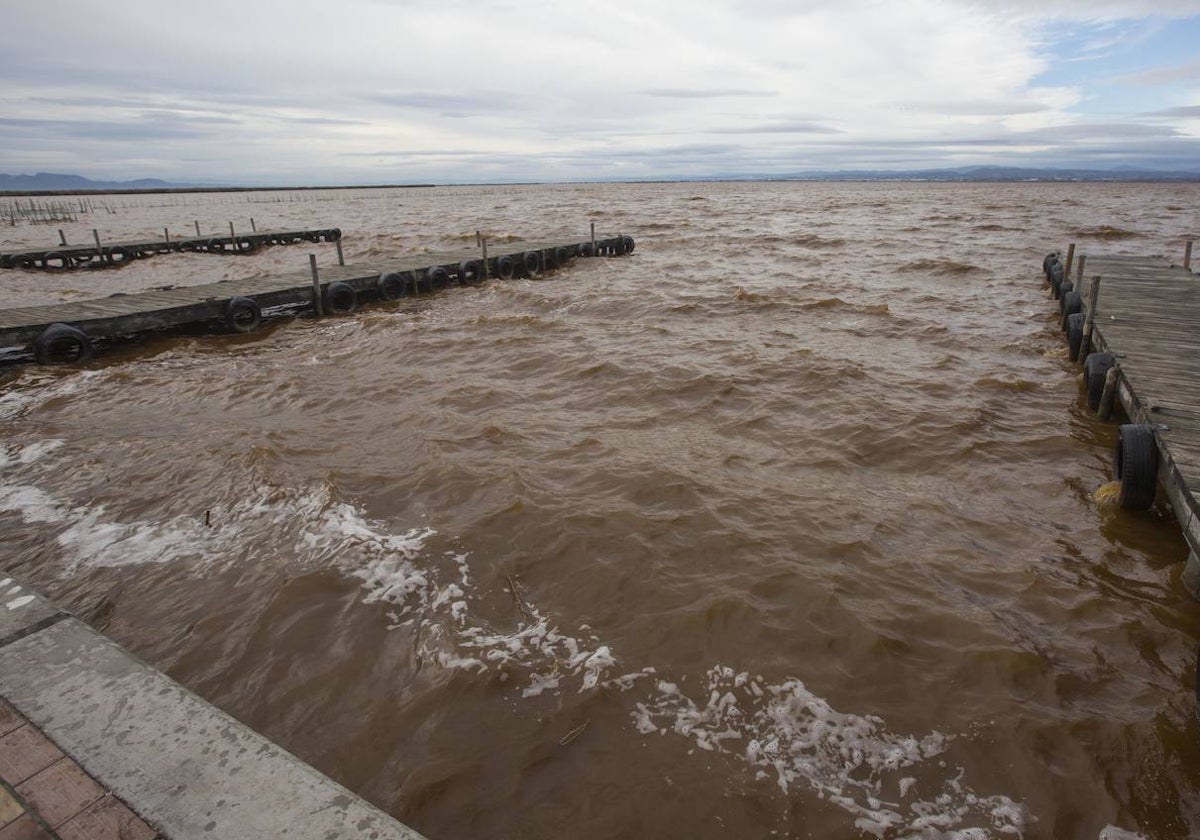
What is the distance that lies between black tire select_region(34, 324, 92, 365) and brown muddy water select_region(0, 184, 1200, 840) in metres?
0.65

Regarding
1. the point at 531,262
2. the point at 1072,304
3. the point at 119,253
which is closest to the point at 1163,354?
the point at 1072,304

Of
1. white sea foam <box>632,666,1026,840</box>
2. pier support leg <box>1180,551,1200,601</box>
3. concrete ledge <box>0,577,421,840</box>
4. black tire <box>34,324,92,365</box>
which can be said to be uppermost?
concrete ledge <box>0,577,421,840</box>

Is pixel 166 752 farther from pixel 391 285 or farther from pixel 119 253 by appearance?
pixel 119 253

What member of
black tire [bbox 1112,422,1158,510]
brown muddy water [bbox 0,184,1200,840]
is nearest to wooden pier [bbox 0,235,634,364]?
brown muddy water [bbox 0,184,1200,840]

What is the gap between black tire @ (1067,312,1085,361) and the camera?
1313 cm

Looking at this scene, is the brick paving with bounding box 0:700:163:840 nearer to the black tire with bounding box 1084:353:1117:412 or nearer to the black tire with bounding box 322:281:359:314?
the black tire with bounding box 1084:353:1117:412

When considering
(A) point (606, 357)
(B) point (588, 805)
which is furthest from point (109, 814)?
(A) point (606, 357)

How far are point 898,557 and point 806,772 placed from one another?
307cm

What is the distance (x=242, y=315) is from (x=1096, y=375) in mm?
19355

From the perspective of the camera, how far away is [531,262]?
2733 cm

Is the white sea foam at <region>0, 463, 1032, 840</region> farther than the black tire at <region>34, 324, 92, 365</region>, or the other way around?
the black tire at <region>34, 324, 92, 365</region>

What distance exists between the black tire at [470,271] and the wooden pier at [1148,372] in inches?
758

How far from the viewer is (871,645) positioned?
5.30 metres

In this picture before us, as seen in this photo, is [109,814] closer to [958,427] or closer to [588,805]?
[588,805]
